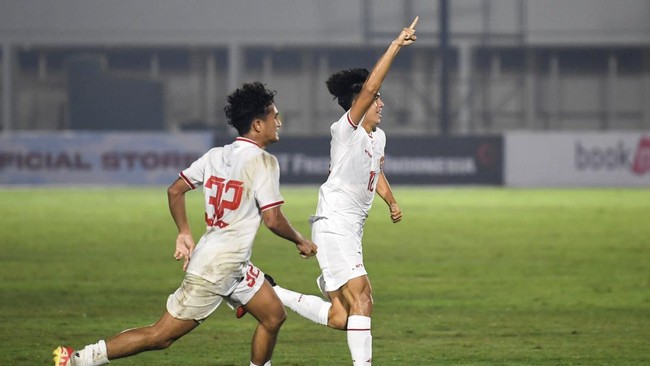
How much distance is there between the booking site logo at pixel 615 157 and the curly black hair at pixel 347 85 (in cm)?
2952

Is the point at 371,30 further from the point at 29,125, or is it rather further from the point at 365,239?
the point at 365,239

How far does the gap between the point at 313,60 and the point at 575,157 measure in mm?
13437

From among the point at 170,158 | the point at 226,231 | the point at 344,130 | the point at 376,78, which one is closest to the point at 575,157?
the point at 170,158

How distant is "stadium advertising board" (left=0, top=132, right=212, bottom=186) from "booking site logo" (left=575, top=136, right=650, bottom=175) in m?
10.2

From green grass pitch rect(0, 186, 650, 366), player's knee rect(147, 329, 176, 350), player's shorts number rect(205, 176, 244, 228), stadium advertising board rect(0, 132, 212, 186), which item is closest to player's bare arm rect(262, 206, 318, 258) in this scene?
player's shorts number rect(205, 176, 244, 228)

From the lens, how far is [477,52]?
48938mm

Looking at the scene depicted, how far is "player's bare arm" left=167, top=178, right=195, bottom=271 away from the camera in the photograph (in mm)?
8758

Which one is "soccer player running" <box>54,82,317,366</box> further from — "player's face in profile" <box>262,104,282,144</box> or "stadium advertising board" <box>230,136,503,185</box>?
"stadium advertising board" <box>230,136,503,185</box>

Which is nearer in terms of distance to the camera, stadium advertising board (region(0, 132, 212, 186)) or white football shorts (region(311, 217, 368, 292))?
white football shorts (region(311, 217, 368, 292))

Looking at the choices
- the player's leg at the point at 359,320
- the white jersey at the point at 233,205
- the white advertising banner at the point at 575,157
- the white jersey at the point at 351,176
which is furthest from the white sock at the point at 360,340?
the white advertising banner at the point at 575,157

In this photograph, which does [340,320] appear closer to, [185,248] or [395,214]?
[395,214]

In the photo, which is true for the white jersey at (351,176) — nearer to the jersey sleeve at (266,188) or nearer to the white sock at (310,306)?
the white sock at (310,306)

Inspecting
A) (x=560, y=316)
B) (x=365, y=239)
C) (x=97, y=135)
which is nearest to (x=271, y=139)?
(x=560, y=316)

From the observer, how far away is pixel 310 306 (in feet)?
33.6
